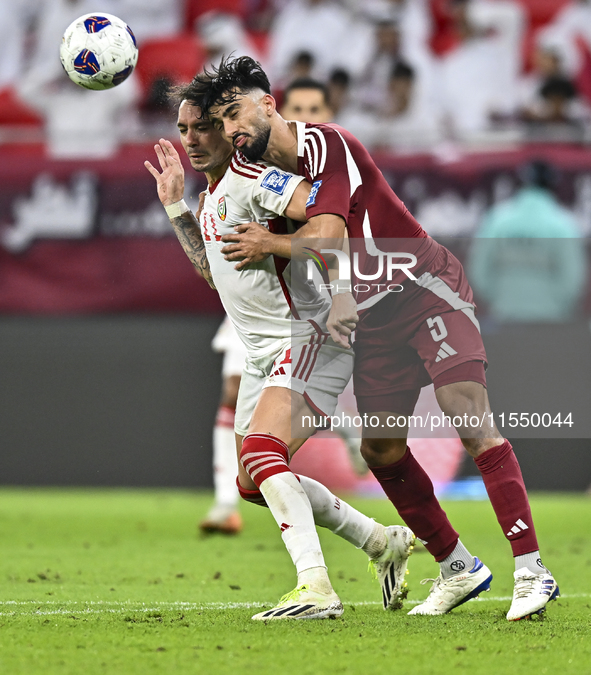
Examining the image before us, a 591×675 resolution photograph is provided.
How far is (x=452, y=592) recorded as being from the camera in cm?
408

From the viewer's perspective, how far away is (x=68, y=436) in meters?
9.04

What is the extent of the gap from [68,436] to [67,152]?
2.46m

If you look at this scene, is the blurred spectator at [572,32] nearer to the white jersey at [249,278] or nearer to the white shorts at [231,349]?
the white shorts at [231,349]

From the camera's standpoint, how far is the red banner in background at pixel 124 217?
8.57 meters

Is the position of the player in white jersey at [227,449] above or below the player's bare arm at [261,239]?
below

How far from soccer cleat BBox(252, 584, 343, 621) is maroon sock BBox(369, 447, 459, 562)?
695 millimetres

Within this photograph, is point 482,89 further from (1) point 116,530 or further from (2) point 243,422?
(2) point 243,422

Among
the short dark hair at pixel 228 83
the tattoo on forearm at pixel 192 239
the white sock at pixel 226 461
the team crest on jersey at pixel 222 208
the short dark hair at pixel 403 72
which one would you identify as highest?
the short dark hair at pixel 228 83

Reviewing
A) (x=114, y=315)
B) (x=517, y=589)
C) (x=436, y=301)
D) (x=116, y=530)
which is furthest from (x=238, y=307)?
(x=114, y=315)

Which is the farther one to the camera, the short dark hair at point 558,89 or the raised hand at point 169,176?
the short dark hair at point 558,89

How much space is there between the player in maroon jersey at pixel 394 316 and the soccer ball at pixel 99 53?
584 millimetres

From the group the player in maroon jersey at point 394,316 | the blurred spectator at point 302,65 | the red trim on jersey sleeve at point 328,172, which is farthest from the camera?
the blurred spectator at point 302,65

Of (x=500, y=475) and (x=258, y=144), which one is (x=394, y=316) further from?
(x=258, y=144)

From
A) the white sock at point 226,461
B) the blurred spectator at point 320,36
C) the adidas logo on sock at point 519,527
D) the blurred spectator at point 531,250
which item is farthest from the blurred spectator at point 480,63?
the adidas logo on sock at point 519,527
